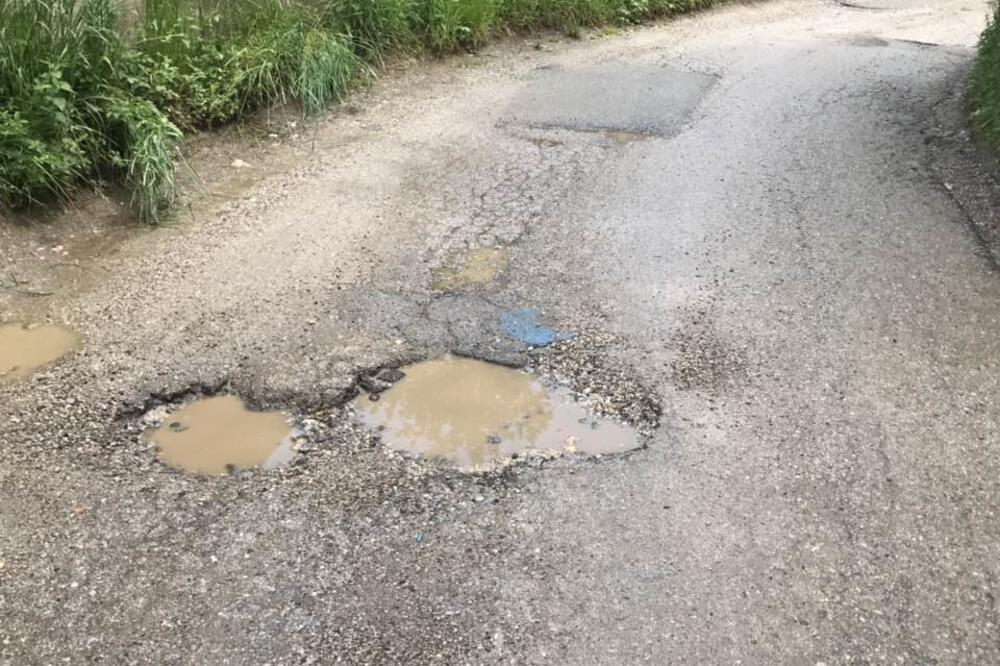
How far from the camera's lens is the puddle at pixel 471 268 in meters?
4.90

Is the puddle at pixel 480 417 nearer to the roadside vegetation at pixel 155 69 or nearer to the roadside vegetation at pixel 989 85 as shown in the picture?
the roadside vegetation at pixel 155 69

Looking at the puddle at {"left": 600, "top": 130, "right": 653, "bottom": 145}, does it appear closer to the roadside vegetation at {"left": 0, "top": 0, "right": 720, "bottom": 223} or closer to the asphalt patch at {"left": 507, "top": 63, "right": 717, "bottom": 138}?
the asphalt patch at {"left": 507, "top": 63, "right": 717, "bottom": 138}

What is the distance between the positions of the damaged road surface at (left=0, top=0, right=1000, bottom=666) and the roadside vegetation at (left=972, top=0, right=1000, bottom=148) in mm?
522

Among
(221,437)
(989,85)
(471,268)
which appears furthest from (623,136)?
(221,437)

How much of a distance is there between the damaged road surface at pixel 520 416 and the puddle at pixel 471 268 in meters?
0.03

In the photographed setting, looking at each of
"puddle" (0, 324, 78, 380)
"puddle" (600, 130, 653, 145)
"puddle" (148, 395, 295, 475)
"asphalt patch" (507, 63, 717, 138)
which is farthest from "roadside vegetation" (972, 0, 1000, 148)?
"puddle" (0, 324, 78, 380)

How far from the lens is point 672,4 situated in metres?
11.2

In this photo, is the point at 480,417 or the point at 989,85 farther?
the point at 989,85

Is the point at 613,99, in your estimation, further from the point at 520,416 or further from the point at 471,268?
the point at 520,416

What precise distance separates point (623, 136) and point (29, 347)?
4.61 metres

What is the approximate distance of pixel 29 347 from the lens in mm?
4191

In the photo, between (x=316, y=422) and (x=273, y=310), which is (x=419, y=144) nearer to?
(x=273, y=310)

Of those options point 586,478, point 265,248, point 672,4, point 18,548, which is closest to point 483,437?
point 586,478

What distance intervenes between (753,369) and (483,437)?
137 centimetres
